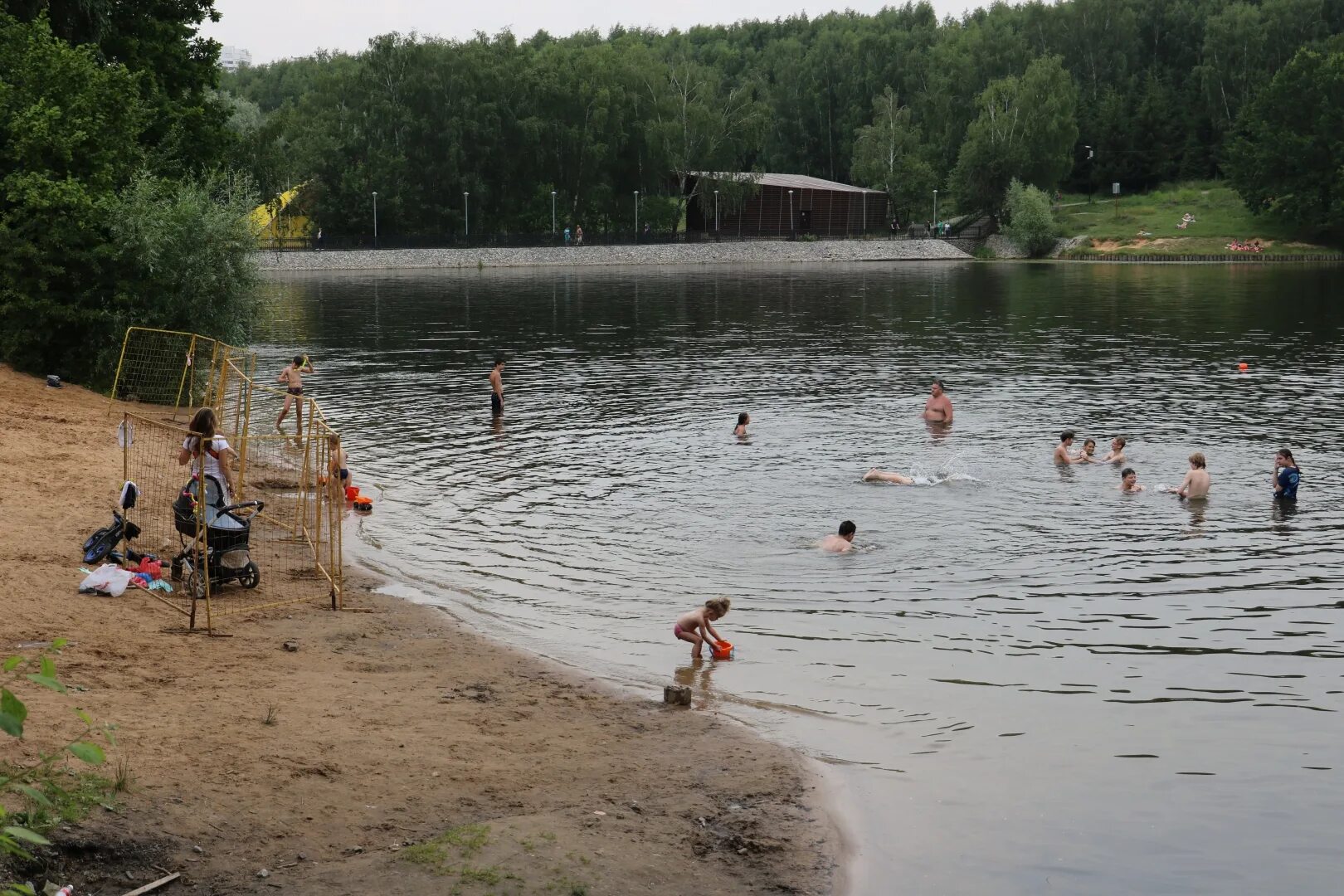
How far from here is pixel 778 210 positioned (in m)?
140

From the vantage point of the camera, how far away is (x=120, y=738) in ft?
36.1

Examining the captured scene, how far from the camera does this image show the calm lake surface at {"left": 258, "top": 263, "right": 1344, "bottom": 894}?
12.6m

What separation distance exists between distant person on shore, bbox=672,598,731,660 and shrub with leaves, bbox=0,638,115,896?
7.87 m

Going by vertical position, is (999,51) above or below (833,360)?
above

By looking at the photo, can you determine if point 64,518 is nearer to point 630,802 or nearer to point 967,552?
point 630,802

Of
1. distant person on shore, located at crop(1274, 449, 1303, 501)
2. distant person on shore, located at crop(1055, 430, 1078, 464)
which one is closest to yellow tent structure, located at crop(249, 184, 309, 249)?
distant person on shore, located at crop(1055, 430, 1078, 464)

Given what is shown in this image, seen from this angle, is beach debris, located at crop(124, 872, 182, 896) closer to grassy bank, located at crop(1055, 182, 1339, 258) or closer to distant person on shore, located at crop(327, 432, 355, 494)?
distant person on shore, located at crop(327, 432, 355, 494)

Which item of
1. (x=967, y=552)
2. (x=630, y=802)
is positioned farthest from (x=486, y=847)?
(x=967, y=552)

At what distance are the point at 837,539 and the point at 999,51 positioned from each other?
473 ft

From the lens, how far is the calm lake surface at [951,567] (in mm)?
12570

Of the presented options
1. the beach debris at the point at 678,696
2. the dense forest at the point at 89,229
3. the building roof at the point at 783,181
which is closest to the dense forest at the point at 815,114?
the building roof at the point at 783,181

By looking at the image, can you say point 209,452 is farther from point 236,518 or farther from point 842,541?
point 842,541

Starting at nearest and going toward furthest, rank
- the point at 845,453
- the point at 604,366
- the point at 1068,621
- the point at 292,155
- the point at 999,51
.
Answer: the point at 1068,621, the point at 845,453, the point at 604,366, the point at 292,155, the point at 999,51

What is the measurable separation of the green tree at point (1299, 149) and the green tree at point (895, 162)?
32.4 metres
